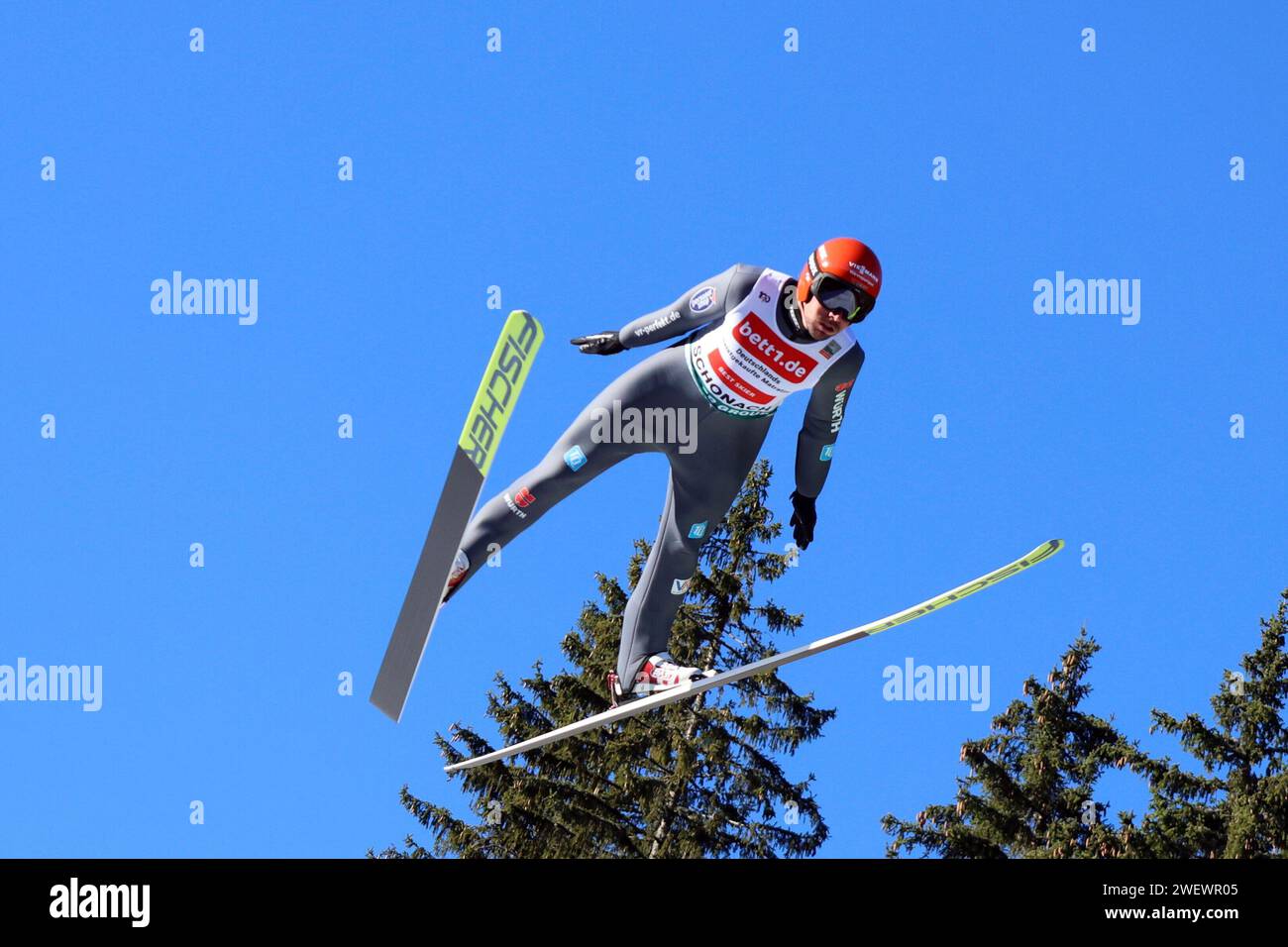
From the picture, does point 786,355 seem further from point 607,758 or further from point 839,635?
point 607,758

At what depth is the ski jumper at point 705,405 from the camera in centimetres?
877

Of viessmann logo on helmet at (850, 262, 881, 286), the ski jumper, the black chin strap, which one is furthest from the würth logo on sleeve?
viessmann logo on helmet at (850, 262, 881, 286)

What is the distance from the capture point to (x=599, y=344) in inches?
358

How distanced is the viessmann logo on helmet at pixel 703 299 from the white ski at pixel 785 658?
1.95m

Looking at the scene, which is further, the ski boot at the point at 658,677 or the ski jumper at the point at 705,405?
the ski boot at the point at 658,677

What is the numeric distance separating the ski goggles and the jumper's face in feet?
0.08

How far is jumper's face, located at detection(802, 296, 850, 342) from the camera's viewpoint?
27.8 feet

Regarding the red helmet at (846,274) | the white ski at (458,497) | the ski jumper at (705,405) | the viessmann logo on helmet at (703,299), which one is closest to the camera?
the red helmet at (846,274)

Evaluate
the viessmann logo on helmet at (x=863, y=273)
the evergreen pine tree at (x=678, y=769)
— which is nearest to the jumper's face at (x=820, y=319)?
the viessmann logo on helmet at (x=863, y=273)

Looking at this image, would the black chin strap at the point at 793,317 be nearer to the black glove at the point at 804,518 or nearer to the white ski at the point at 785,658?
the black glove at the point at 804,518

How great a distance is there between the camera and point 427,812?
20.6 metres
